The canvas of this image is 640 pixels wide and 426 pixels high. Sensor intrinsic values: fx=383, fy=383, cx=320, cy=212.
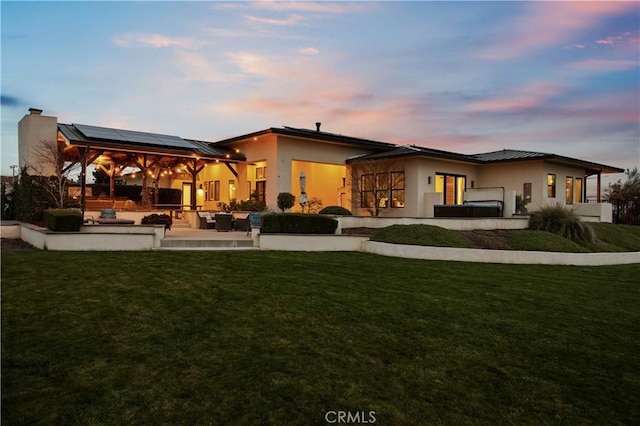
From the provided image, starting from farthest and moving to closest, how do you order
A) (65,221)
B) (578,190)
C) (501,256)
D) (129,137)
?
(578,190) → (129,137) → (501,256) → (65,221)

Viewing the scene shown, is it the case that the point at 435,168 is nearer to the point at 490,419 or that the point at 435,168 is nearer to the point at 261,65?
the point at 261,65

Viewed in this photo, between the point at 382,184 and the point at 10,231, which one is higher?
the point at 382,184

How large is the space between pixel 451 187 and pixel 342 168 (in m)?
6.07

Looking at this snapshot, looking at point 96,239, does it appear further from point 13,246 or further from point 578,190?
point 578,190

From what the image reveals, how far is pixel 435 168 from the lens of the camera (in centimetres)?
1917

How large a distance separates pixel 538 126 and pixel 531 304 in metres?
20.1

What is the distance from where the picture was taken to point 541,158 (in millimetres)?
19062

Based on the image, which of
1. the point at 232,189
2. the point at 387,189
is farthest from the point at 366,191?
the point at 232,189

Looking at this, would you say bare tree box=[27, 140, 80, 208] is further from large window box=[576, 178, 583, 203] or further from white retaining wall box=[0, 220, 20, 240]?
large window box=[576, 178, 583, 203]

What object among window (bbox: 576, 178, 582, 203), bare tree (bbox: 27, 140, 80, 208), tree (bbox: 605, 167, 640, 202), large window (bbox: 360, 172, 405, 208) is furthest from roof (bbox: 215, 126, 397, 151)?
tree (bbox: 605, 167, 640, 202)

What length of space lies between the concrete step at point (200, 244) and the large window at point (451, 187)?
12.0 metres

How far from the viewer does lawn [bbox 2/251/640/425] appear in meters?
2.80

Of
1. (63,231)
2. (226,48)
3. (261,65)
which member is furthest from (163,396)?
(261,65)

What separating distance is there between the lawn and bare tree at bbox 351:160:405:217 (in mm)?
11904
